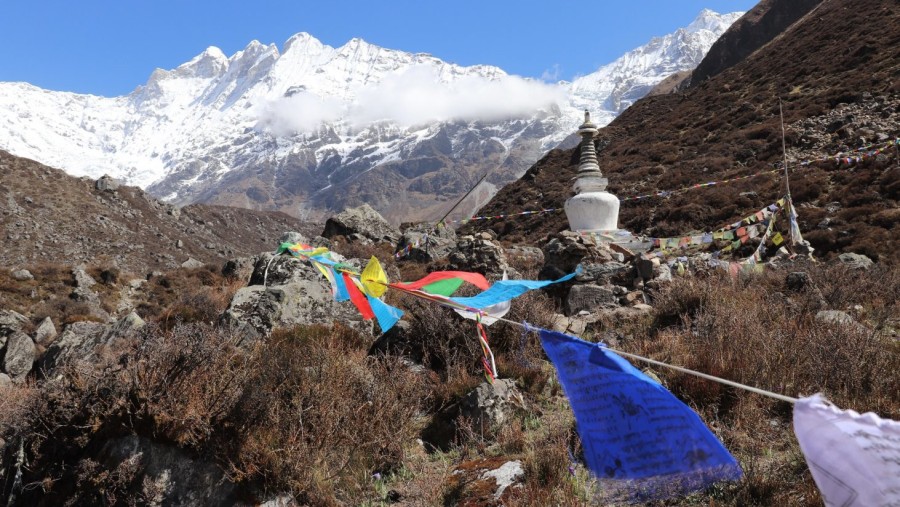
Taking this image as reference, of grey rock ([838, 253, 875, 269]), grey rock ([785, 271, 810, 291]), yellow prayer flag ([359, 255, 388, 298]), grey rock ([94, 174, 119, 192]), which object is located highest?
grey rock ([94, 174, 119, 192])

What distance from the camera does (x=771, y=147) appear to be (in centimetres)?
2670

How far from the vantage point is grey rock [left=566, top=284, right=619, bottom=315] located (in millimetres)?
7805

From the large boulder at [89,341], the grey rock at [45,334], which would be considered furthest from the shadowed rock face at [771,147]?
the grey rock at [45,334]

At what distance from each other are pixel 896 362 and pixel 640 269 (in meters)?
4.71

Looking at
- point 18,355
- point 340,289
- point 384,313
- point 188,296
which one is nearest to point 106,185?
point 18,355

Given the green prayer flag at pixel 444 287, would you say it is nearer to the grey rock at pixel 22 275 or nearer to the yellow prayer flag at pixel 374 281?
the yellow prayer flag at pixel 374 281

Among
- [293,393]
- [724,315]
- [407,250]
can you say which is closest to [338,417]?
[293,393]

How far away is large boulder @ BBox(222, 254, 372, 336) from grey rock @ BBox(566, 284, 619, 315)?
291 cm

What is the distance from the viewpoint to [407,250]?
15961mm

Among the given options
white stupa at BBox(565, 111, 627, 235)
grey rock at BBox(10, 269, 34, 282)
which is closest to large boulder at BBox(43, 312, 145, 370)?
white stupa at BBox(565, 111, 627, 235)

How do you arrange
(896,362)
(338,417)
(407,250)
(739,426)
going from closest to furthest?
(739,426) → (338,417) → (896,362) → (407,250)

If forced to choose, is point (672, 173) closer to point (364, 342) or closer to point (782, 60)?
point (782, 60)

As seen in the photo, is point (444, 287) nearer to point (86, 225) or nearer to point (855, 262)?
point (855, 262)

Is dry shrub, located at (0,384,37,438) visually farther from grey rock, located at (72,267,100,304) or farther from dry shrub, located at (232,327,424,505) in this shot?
grey rock, located at (72,267,100,304)
